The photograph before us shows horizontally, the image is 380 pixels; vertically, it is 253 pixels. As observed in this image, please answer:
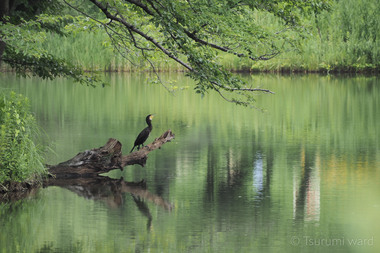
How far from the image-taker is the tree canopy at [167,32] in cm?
1182

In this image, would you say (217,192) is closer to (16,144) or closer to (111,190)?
(111,190)

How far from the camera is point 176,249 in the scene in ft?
31.0

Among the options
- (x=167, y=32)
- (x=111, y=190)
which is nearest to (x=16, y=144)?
(x=111, y=190)

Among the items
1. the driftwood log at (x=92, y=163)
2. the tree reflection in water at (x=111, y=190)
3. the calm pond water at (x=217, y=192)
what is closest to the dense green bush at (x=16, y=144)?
the calm pond water at (x=217, y=192)

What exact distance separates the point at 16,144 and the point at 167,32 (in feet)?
9.33

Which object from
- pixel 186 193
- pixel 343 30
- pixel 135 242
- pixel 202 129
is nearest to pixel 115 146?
pixel 186 193

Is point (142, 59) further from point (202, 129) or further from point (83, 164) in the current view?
point (202, 129)

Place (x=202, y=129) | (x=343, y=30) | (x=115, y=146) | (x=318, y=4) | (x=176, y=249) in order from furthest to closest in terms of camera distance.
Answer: (x=343, y=30)
(x=202, y=129)
(x=318, y=4)
(x=115, y=146)
(x=176, y=249)

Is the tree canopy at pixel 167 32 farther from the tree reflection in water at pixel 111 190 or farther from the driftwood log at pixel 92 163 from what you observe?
the tree reflection in water at pixel 111 190

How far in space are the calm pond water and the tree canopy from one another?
1.26 m

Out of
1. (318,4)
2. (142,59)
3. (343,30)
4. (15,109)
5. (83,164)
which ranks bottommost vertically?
(83,164)

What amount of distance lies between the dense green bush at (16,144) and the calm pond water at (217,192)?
481mm

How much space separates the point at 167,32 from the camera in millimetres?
11367

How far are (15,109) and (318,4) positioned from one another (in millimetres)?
7416
